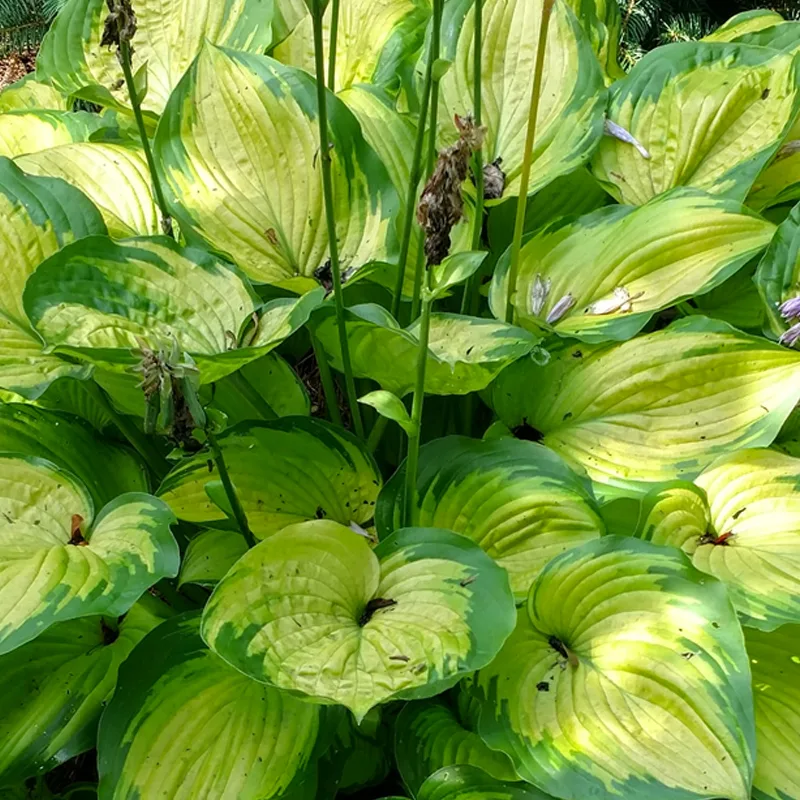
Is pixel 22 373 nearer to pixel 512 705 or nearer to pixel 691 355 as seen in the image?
pixel 512 705

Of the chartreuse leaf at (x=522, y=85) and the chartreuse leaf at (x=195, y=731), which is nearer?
the chartreuse leaf at (x=195, y=731)

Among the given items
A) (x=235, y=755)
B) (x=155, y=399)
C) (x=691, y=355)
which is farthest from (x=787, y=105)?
(x=235, y=755)

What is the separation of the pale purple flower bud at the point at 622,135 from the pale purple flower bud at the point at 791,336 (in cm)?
38

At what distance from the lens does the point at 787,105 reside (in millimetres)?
1056

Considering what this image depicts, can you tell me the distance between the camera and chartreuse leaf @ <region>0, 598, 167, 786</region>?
2.31 ft

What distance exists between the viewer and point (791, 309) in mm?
867

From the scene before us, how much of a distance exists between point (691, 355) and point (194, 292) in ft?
1.82

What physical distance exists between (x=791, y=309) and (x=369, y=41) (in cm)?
83

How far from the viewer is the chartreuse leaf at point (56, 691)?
0.71 m

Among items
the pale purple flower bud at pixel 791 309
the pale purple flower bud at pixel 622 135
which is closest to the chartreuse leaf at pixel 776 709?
the pale purple flower bud at pixel 791 309

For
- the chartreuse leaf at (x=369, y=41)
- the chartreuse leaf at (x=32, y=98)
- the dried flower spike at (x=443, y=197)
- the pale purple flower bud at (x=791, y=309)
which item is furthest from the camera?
the chartreuse leaf at (x=32, y=98)

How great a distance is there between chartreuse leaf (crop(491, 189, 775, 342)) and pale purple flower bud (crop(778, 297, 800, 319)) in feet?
0.22

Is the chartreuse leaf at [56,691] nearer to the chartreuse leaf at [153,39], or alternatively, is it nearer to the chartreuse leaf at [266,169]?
the chartreuse leaf at [266,169]

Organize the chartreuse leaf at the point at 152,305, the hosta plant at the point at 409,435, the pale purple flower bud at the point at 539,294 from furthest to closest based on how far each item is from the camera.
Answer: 1. the pale purple flower bud at the point at 539,294
2. the chartreuse leaf at the point at 152,305
3. the hosta plant at the point at 409,435
